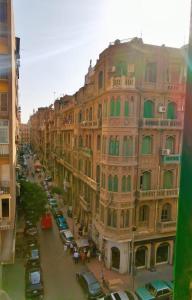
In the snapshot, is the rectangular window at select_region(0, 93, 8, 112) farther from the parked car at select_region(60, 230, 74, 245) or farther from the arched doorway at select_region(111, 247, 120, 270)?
the parked car at select_region(60, 230, 74, 245)

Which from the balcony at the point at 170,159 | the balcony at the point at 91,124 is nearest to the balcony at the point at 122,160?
Answer: the balcony at the point at 170,159

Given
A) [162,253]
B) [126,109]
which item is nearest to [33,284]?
[162,253]

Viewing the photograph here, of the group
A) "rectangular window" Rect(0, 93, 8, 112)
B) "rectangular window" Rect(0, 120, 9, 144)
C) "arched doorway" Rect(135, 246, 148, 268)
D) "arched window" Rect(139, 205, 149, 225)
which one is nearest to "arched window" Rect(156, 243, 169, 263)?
"arched doorway" Rect(135, 246, 148, 268)

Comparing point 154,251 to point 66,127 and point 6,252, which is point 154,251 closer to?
point 6,252

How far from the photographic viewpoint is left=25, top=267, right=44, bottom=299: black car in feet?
57.5

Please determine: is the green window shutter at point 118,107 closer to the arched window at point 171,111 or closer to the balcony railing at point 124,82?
the balcony railing at point 124,82

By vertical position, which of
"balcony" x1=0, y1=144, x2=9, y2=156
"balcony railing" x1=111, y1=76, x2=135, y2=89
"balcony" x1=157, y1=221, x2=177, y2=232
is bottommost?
"balcony" x1=157, y1=221, x2=177, y2=232

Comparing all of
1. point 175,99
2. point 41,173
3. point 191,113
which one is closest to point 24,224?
point 175,99

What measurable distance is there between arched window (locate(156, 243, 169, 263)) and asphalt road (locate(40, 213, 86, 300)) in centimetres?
632

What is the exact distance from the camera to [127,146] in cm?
2028

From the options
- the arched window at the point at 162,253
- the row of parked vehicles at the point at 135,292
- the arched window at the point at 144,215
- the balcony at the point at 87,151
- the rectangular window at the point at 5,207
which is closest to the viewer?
the row of parked vehicles at the point at 135,292

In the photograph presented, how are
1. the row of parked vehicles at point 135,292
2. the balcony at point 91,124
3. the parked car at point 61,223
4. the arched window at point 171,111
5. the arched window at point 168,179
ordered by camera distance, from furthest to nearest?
the parked car at point 61,223 → the balcony at point 91,124 → the arched window at point 168,179 → the arched window at point 171,111 → the row of parked vehicles at point 135,292

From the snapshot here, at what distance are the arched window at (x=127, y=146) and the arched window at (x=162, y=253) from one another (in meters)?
8.47

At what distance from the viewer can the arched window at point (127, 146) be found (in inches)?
794
